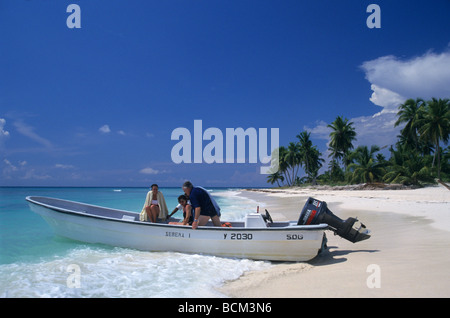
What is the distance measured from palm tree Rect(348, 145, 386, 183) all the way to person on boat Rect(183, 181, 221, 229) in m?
36.1

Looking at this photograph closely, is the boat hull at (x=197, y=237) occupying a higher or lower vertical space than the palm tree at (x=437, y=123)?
lower

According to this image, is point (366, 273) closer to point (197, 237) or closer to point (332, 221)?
point (332, 221)

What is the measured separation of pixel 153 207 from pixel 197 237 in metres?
1.91

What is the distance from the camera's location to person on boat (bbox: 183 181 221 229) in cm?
646

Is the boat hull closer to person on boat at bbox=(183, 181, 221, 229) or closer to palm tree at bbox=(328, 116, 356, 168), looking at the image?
person on boat at bbox=(183, 181, 221, 229)

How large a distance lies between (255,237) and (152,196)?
3250 millimetres

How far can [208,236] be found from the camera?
252 inches

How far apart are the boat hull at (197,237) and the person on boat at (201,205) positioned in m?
0.43

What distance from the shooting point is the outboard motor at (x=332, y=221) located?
6117 mm

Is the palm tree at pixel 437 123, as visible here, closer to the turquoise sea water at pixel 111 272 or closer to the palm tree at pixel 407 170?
the palm tree at pixel 407 170

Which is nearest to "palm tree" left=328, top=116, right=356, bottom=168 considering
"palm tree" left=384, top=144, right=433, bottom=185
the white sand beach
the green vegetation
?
the green vegetation

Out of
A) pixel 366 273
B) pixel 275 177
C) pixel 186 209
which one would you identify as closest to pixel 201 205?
pixel 186 209

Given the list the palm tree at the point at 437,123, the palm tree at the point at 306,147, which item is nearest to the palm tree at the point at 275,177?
the palm tree at the point at 306,147
